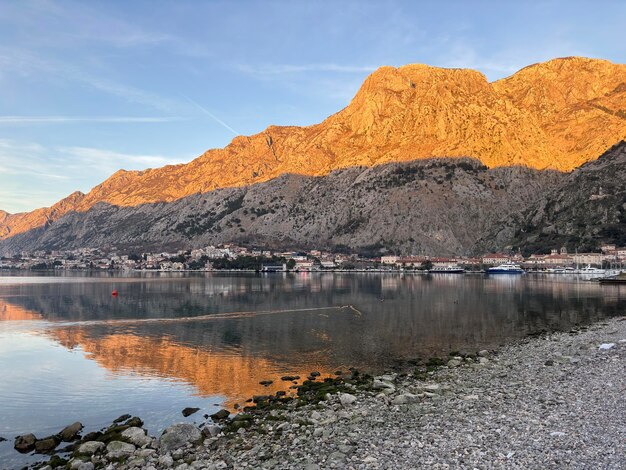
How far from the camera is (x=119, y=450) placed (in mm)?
17906

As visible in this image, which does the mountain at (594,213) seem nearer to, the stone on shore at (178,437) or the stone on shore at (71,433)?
the stone on shore at (178,437)

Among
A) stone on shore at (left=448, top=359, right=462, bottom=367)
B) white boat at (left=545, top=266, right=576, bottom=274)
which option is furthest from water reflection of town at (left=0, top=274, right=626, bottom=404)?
white boat at (left=545, top=266, right=576, bottom=274)

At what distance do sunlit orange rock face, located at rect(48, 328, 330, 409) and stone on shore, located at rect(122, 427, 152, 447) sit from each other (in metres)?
5.33

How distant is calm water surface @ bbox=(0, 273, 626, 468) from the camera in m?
25.5

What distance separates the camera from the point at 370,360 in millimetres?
33938

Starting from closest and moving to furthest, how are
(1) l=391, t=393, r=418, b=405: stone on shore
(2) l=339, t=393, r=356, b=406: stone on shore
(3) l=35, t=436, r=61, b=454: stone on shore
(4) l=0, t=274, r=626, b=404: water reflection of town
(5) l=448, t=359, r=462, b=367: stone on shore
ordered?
(3) l=35, t=436, r=61, b=454: stone on shore, (1) l=391, t=393, r=418, b=405: stone on shore, (2) l=339, t=393, r=356, b=406: stone on shore, (5) l=448, t=359, r=462, b=367: stone on shore, (4) l=0, t=274, r=626, b=404: water reflection of town

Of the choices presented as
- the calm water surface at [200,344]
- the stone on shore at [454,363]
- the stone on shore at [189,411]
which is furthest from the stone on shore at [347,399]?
the stone on shore at [454,363]

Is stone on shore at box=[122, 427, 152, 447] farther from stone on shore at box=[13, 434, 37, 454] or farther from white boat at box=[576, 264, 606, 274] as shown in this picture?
white boat at box=[576, 264, 606, 274]

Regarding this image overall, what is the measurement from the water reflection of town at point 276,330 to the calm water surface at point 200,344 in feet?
0.44

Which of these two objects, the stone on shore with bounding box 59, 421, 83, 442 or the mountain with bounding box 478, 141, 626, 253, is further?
the mountain with bounding box 478, 141, 626, 253

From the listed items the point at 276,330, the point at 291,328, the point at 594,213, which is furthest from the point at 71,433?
the point at 594,213

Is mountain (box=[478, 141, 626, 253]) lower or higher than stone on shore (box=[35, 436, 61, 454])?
higher

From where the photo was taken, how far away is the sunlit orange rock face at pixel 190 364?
27.7 meters

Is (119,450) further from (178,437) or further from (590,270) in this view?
(590,270)
